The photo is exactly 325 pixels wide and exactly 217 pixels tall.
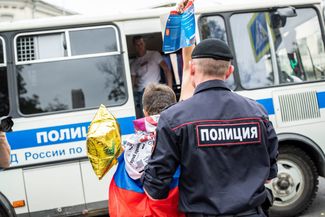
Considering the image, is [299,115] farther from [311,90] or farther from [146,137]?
[146,137]

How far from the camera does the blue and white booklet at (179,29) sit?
237 cm

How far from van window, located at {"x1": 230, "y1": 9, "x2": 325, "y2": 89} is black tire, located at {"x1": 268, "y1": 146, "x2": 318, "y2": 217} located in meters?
1.02

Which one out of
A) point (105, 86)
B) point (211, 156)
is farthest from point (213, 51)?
point (105, 86)

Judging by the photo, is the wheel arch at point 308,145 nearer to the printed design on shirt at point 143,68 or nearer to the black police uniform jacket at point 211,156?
the printed design on shirt at point 143,68

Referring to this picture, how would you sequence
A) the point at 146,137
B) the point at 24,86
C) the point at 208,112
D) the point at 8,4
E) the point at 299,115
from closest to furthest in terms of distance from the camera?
the point at 208,112, the point at 146,137, the point at 24,86, the point at 299,115, the point at 8,4

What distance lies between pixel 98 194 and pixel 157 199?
9.89 feet

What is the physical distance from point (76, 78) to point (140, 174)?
9.76 feet

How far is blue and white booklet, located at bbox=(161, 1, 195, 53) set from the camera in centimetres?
237

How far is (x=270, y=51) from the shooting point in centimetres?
530

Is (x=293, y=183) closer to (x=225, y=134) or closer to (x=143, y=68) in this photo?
(x=143, y=68)

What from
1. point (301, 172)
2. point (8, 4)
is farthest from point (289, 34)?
point (8, 4)

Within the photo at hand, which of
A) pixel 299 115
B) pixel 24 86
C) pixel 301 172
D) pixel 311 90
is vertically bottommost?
pixel 301 172

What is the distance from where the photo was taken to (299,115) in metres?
5.21

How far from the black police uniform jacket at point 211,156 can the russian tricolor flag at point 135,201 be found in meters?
0.10
